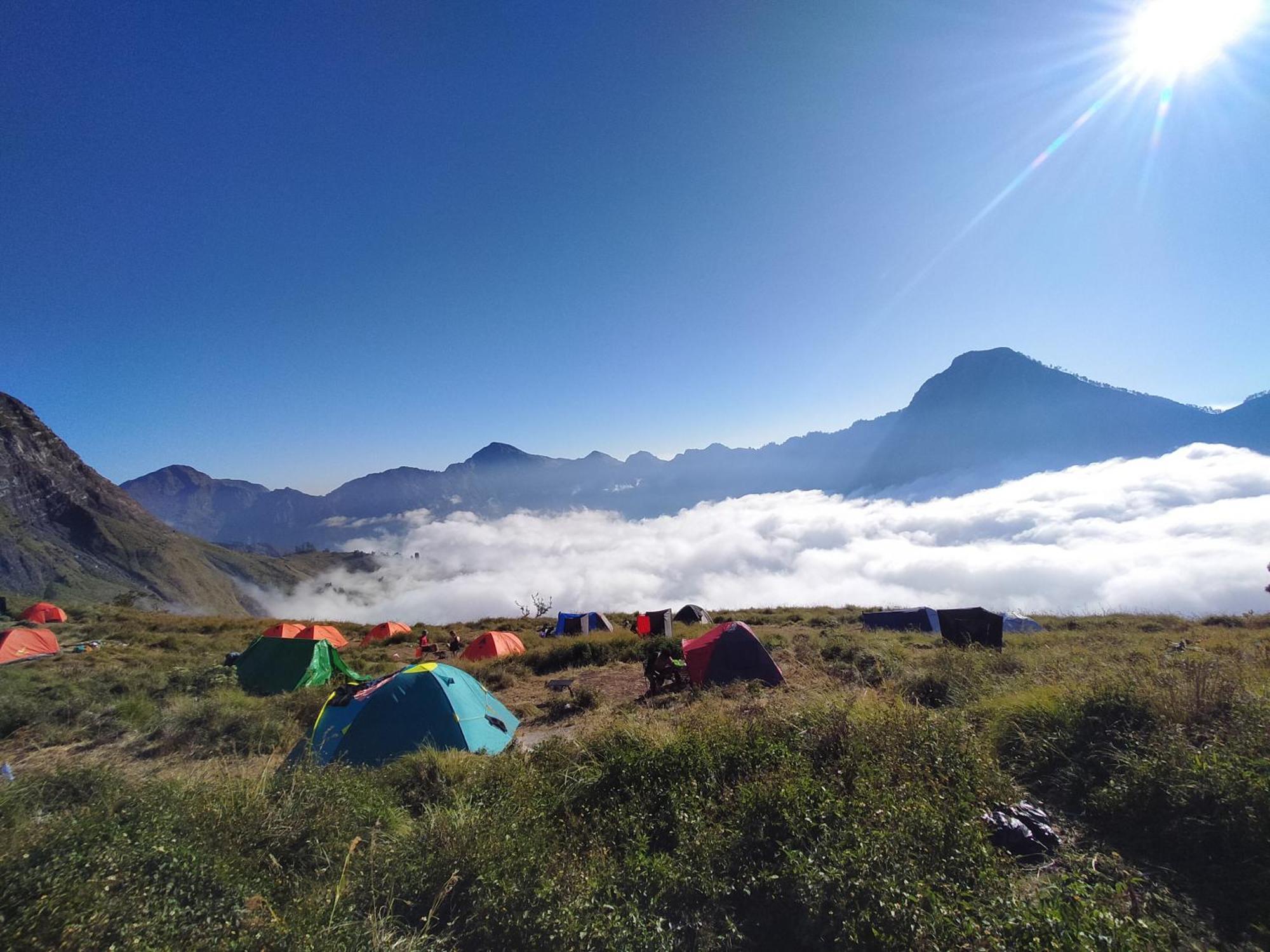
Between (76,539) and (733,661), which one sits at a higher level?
(76,539)

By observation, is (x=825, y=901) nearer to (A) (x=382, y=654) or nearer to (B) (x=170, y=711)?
(B) (x=170, y=711)

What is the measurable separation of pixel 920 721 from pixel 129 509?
173m

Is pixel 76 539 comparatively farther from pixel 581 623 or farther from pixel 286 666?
pixel 286 666

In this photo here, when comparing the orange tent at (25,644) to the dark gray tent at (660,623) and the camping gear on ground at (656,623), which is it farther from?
the dark gray tent at (660,623)

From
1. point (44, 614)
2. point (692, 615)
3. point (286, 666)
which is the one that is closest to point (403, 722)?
point (286, 666)

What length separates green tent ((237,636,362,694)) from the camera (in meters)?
12.1

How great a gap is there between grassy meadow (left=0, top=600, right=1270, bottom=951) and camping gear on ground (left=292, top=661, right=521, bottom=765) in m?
0.84

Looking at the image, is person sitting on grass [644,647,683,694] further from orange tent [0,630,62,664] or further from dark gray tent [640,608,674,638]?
orange tent [0,630,62,664]

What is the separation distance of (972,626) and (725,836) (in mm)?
16376

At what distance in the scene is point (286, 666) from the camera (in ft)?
40.6

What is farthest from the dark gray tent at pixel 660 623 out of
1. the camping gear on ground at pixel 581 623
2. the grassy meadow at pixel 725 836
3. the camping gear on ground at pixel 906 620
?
the grassy meadow at pixel 725 836

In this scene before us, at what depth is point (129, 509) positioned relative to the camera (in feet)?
391

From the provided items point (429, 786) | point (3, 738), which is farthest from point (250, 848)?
point (3, 738)

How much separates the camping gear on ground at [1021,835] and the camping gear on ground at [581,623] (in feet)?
66.8
